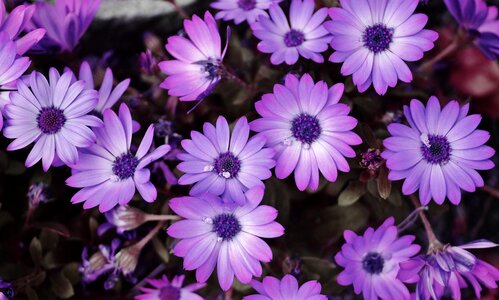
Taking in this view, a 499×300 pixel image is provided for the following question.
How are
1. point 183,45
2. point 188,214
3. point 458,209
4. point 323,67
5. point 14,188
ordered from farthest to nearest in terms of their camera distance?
point 458,209 < point 14,188 < point 323,67 < point 183,45 < point 188,214

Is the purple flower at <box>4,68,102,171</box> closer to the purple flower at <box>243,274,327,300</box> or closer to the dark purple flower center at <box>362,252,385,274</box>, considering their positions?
the purple flower at <box>243,274,327,300</box>

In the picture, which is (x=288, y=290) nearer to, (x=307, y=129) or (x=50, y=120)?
(x=307, y=129)

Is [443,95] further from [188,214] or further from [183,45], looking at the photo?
[188,214]

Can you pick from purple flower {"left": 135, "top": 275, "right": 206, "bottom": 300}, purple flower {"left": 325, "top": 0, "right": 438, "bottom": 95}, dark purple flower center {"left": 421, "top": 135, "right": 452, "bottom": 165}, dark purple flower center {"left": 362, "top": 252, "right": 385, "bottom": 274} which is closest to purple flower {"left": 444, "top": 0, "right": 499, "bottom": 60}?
purple flower {"left": 325, "top": 0, "right": 438, "bottom": 95}

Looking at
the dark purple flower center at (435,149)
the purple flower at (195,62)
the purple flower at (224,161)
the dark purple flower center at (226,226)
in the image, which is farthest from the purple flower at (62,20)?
the dark purple flower center at (435,149)

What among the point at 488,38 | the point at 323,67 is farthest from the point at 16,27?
the point at 488,38

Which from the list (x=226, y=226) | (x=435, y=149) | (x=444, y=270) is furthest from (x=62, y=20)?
(x=444, y=270)

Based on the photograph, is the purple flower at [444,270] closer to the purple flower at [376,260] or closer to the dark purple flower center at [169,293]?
the purple flower at [376,260]
